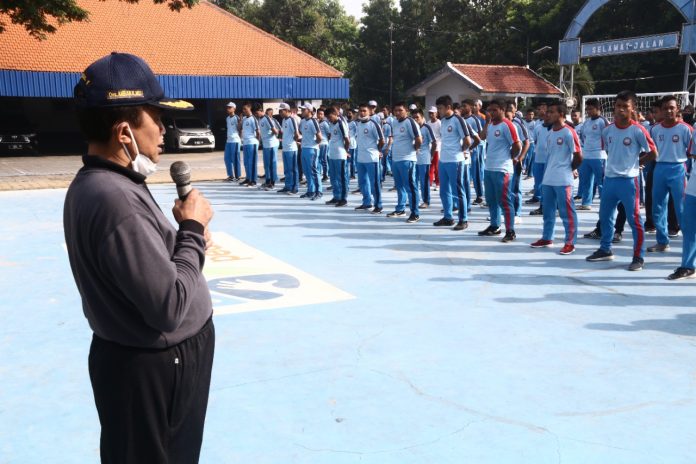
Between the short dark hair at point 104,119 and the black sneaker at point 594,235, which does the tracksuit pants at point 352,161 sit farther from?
the short dark hair at point 104,119

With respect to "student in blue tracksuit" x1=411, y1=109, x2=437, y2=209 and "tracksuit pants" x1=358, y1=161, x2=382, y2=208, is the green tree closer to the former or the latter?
"tracksuit pants" x1=358, y1=161, x2=382, y2=208

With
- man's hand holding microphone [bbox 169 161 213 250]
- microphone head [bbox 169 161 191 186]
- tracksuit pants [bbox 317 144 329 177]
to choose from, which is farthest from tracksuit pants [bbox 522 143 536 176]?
man's hand holding microphone [bbox 169 161 213 250]

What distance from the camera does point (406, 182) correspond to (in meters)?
9.92

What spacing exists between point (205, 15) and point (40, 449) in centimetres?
3055

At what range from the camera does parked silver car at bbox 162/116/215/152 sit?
24.6 meters

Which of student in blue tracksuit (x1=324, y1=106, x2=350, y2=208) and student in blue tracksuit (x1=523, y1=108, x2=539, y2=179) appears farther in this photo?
student in blue tracksuit (x1=523, y1=108, x2=539, y2=179)

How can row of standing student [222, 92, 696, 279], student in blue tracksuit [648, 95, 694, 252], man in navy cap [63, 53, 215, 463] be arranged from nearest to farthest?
1. man in navy cap [63, 53, 215, 463]
2. row of standing student [222, 92, 696, 279]
3. student in blue tracksuit [648, 95, 694, 252]

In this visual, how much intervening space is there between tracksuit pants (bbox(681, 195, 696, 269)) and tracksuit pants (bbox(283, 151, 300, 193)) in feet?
27.6

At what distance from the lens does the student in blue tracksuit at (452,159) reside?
29.2 ft

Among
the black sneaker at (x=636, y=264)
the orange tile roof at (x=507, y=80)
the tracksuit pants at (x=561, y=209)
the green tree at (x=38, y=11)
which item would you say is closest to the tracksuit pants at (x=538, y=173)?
the tracksuit pants at (x=561, y=209)

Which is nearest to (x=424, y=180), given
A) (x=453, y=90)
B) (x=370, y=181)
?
(x=370, y=181)

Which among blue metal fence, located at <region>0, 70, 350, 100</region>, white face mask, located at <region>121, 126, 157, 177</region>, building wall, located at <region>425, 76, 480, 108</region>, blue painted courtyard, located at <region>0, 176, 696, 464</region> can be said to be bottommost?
blue painted courtyard, located at <region>0, 176, 696, 464</region>

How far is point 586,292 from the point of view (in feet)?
18.9

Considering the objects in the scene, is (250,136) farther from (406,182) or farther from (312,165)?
(406,182)
